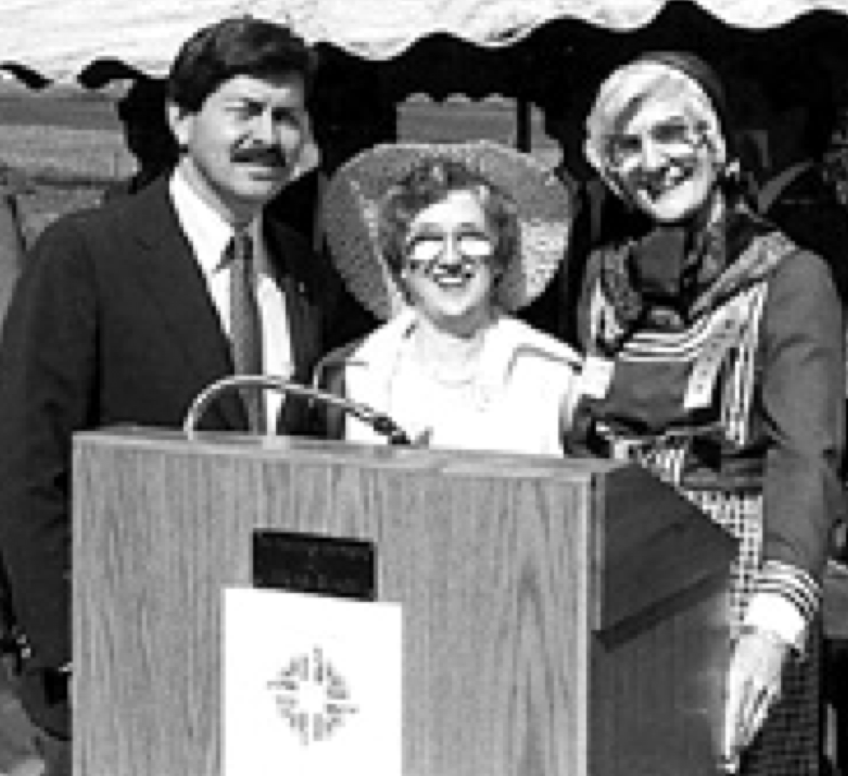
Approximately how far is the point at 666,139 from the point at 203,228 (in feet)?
2.68

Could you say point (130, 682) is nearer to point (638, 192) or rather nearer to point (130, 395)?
point (130, 395)

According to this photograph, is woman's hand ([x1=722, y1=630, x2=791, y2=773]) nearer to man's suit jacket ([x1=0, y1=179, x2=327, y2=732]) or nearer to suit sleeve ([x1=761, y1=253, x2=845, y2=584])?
suit sleeve ([x1=761, y1=253, x2=845, y2=584])

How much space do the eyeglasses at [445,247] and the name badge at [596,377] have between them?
10.0 inches

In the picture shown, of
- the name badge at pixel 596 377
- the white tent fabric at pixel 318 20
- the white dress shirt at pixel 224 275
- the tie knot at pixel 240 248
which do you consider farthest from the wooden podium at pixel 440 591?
the white tent fabric at pixel 318 20

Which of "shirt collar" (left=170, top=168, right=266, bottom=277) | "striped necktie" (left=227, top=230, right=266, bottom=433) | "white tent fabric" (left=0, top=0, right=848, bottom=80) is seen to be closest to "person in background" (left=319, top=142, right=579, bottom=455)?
"striped necktie" (left=227, top=230, right=266, bottom=433)

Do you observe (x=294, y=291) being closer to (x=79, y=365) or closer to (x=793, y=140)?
(x=79, y=365)

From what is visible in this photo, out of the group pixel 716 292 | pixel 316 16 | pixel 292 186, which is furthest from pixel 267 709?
pixel 292 186

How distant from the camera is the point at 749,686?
226 cm

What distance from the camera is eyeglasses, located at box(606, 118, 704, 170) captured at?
8.75 ft

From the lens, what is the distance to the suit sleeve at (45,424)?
9.13 ft

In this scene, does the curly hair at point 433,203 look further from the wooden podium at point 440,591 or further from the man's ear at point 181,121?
the wooden podium at point 440,591

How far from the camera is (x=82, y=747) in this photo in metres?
2.10

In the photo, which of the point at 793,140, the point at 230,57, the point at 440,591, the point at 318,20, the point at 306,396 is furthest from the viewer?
the point at 793,140

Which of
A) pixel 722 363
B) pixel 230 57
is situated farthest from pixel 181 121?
pixel 722 363
